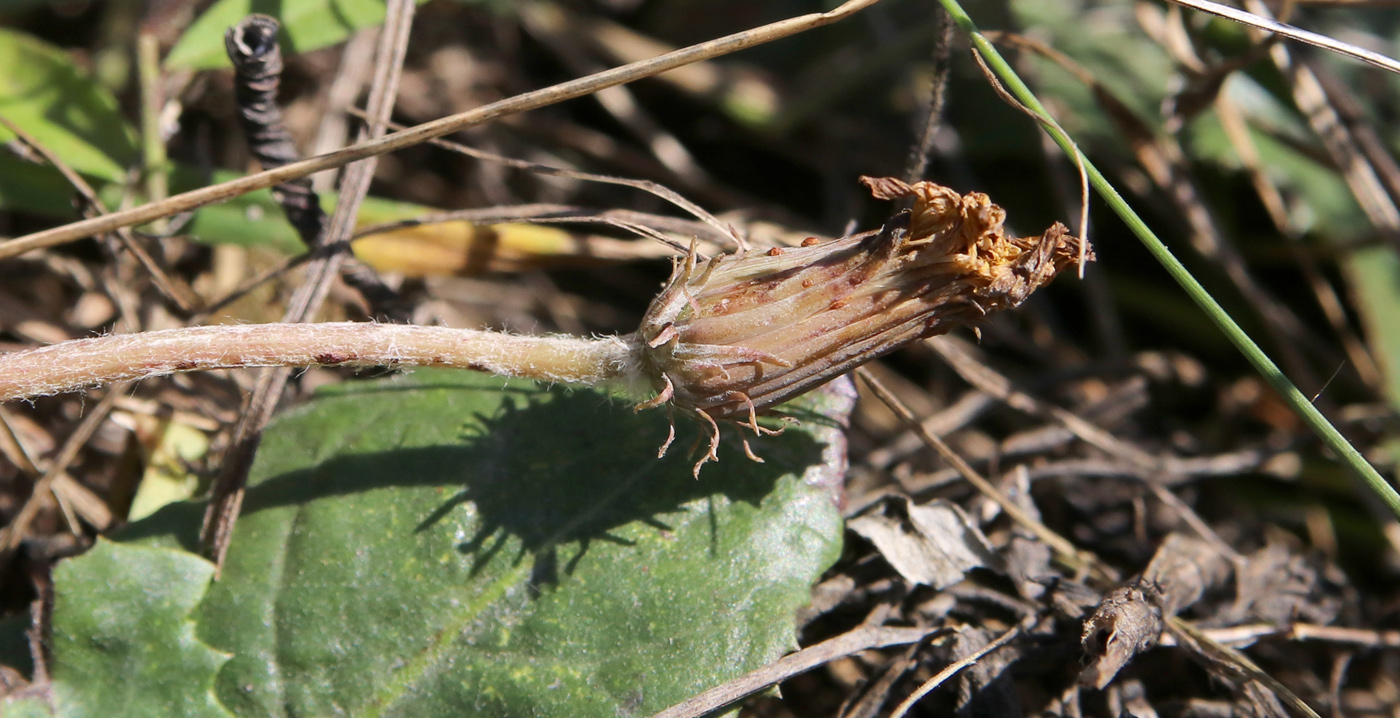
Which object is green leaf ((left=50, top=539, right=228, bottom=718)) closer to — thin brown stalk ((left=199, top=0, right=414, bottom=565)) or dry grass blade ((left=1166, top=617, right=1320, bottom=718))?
thin brown stalk ((left=199, top=0, right=414, bottom=565))

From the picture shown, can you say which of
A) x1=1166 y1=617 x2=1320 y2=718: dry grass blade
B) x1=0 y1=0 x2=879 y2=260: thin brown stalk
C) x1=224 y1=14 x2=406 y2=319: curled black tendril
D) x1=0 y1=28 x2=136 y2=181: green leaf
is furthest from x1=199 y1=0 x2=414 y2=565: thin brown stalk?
x1=1166 y1=617 x2=1320 y2=718: dry grass blade

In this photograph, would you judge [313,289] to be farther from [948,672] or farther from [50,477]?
[948,672]

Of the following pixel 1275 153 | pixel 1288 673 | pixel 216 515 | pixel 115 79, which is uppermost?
pixel 115 79

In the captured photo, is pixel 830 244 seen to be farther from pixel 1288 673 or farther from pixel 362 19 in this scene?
pixel 1288 673

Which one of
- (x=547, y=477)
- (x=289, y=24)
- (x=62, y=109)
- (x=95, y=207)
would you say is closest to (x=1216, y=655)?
(x=547, y=477)

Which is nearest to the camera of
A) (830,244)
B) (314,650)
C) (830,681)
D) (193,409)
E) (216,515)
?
(830,244)

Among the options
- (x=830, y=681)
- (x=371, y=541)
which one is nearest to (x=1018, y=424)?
(x=830, y=681)
